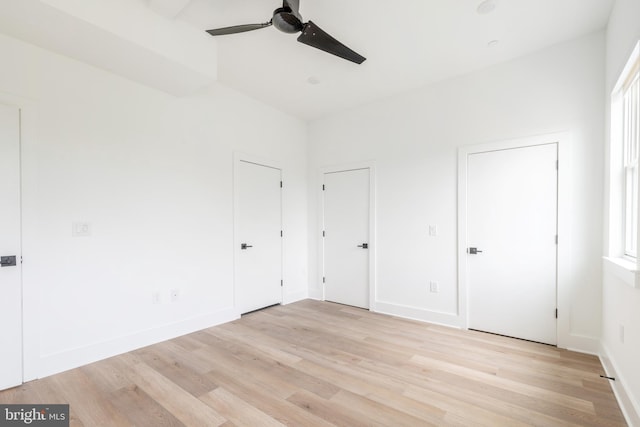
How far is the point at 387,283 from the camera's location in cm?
394

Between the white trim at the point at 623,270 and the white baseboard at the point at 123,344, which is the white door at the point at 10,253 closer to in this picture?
the white baseboard at the point at 123,344

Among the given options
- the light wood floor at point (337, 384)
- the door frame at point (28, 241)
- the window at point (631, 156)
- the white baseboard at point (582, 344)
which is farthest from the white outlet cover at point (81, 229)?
the white baseboard at point (582, 344)

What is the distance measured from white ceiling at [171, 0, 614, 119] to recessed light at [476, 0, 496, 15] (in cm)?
3

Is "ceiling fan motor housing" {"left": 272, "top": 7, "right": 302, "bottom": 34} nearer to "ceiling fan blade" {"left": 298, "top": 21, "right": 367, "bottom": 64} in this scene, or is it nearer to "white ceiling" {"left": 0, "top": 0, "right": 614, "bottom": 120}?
"ceiling fan blade" {"left": 298, "top": 21, "right": 367, "bottom": 64}

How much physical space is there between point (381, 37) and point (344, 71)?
659mm

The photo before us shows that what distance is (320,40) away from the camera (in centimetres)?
227

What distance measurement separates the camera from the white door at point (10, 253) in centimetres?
219

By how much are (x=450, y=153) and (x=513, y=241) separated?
1181mm

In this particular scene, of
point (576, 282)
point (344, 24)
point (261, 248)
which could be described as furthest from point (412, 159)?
point (261, 248)

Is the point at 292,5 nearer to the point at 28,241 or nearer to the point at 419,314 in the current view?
the point at 28,241

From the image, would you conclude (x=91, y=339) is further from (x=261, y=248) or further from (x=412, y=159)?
(x=412, y=159)

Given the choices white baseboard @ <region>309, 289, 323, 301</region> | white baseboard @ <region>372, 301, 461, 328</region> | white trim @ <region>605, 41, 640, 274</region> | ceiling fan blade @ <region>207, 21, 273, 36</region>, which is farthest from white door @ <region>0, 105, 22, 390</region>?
white trim @ <region>605, 41, 640, 274</region>

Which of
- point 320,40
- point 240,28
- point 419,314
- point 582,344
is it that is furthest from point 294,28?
point 582,344

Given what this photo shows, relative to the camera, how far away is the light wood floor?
1.85m
